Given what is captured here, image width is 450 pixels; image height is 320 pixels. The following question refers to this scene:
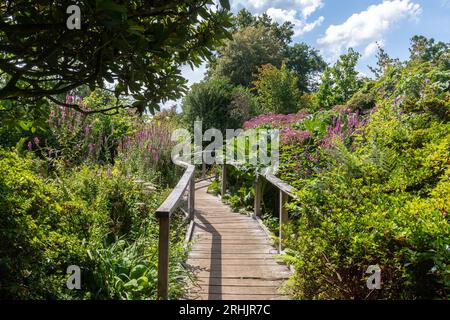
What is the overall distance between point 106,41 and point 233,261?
335 cm

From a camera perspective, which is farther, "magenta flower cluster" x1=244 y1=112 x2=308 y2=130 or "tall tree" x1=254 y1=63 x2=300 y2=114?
"tall tree" x1=254 y1=63 x2=300 y2=114

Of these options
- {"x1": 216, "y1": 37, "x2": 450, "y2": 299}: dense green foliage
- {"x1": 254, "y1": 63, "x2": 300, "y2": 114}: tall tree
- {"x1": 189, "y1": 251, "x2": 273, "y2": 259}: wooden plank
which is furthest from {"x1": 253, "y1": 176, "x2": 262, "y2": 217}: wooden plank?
{"x1": 254, "y1": 63, "x2": 300, "y2": 114}: tall tree

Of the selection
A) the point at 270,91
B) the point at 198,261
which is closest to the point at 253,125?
the point at 198,261

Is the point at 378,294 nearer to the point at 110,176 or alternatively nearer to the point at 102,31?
the point at 102,31

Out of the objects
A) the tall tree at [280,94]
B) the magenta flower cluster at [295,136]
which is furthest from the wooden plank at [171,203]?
the tall tree at [280,94]

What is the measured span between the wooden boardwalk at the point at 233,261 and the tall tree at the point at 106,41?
2103mm

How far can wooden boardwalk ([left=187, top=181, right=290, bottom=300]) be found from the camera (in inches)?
147

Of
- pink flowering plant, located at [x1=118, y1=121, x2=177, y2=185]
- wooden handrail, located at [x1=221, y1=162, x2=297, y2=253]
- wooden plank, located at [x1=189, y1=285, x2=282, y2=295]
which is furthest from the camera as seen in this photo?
pink flowering plant, located at [x1=118, y1=121, x2=177, y2=185]

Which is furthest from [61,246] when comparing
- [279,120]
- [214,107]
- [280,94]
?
[280,94]

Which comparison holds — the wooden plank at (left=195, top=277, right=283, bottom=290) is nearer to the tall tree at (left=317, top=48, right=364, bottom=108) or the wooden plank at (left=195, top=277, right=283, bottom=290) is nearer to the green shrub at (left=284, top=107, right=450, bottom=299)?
the green shrub at (left=284, top=107, right=450, bottom=299)

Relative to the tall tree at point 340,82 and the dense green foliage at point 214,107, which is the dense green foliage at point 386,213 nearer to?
the tall tree at point 340,82

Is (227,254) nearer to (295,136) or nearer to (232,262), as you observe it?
(232,262)

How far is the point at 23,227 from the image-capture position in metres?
2.65

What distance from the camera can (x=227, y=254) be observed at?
16.0 feet
